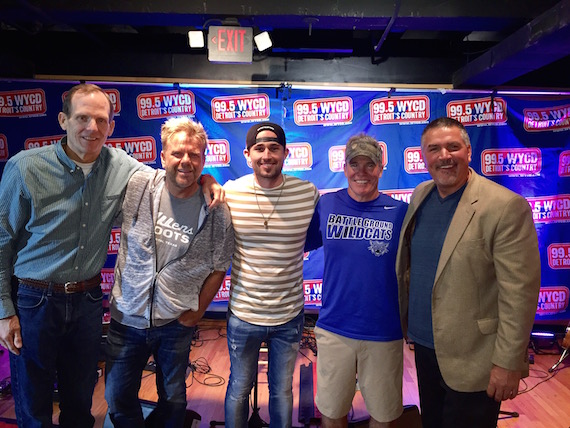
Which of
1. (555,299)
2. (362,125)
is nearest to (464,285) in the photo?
(362,125)

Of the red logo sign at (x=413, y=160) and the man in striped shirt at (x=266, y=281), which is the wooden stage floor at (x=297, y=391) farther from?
the red logo sign at (x=413, y=160)

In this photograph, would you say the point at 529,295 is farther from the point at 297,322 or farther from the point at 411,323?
the point at 297,322

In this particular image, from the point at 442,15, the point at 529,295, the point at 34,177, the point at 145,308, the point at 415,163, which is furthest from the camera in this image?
the point at 415,163

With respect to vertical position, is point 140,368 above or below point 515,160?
below

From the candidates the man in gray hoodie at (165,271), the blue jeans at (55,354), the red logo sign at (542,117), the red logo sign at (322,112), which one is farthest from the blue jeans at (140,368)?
the red logo sign at (542,117)

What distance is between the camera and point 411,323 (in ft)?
5.79

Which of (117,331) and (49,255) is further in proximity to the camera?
(117,331)

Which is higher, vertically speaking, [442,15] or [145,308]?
[442,15]

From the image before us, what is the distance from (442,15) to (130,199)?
9.55 ft

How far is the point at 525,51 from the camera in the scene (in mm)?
2965

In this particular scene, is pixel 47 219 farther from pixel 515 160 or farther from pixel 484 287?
pixel 515 160

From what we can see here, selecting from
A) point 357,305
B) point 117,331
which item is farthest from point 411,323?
point 117,331

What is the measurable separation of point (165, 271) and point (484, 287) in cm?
144

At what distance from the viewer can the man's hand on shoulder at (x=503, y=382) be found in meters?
1.47
